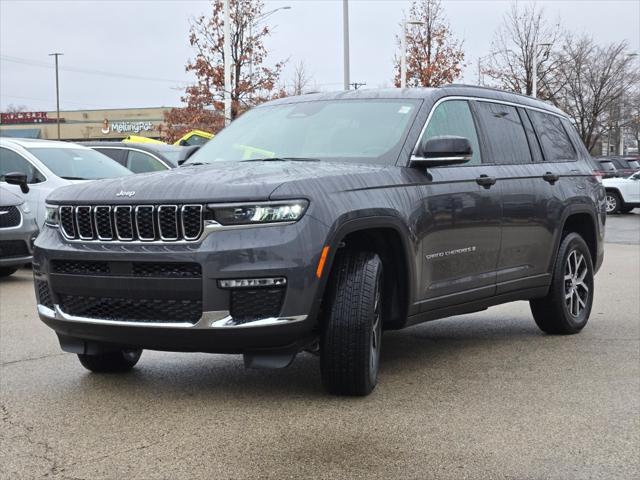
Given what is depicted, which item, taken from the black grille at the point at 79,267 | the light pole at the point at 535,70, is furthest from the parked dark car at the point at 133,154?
the light pole at the point at 535,70

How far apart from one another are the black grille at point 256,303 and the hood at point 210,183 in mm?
472

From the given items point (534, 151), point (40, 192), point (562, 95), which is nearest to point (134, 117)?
point (562, 95)

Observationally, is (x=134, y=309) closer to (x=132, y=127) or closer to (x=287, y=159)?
(x=287, y=159)

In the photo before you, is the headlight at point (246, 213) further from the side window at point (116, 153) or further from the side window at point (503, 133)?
the side window at point (116, 153)

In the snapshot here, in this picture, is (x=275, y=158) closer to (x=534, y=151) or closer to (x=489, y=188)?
(x=489, y=188)

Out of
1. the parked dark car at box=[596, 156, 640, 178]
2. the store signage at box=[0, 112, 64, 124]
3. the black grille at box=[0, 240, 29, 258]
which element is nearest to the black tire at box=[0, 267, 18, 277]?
the black grille at box=[0, 240, 29, 258]

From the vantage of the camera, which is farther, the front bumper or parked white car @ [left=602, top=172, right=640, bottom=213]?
parked white car @ [left=602, top=172, right=640, bottom=213]

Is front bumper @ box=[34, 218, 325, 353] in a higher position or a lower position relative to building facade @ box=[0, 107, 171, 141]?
lower

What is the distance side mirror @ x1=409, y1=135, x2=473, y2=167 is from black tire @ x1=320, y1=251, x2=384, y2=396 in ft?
2.72

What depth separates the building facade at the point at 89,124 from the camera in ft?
268

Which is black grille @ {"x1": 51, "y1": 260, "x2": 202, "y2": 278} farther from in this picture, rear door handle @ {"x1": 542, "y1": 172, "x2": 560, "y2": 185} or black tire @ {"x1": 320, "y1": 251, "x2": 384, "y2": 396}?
rear door handle @ {"x1": 542, "y1": 172, "x2": 560, "y2": 185}

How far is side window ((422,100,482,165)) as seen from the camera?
20.1ft

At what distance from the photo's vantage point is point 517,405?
5176 millimetres

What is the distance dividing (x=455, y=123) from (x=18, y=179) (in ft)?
24.8
